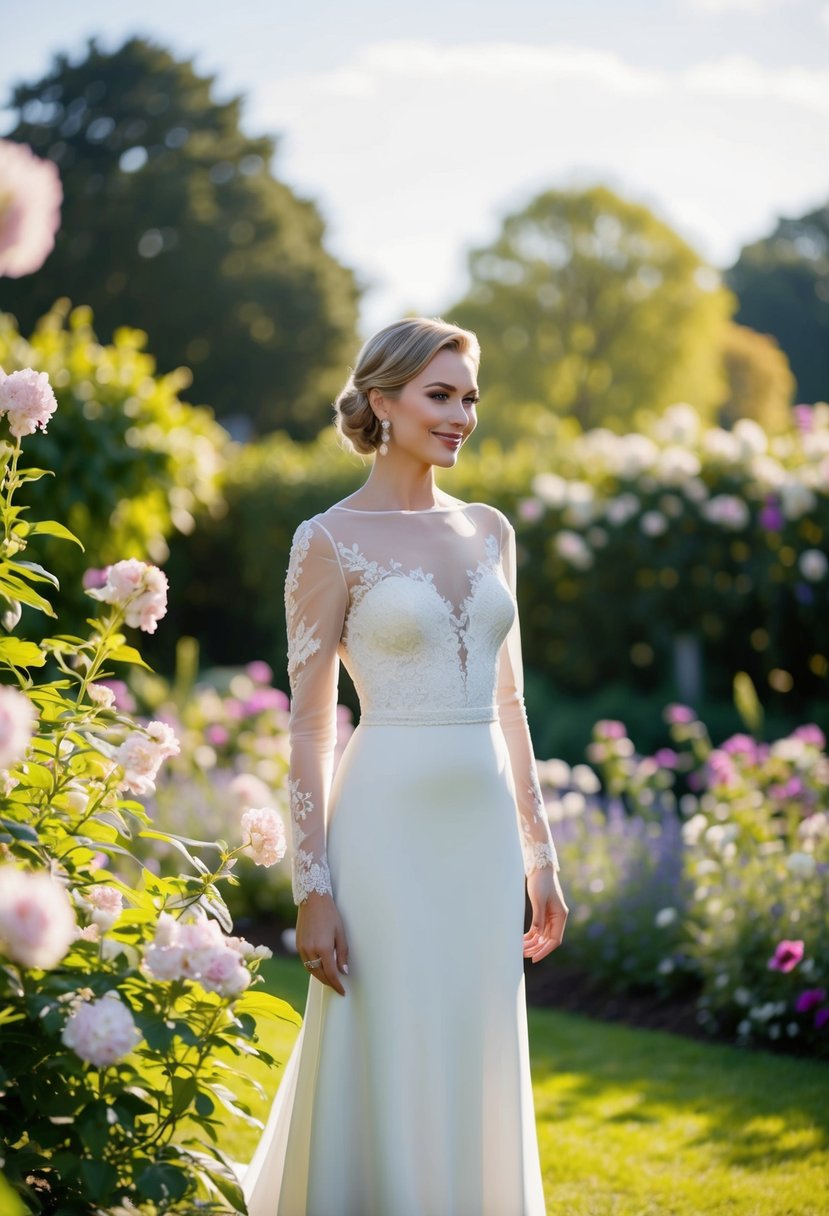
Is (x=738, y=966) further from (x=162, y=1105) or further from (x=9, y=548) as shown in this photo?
(x=9, y=548)

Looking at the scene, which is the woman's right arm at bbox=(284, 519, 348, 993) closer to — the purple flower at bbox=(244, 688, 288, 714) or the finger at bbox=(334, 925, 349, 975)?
the finger at bbox=(334, 925, 349, 975)

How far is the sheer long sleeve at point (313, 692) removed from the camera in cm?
294

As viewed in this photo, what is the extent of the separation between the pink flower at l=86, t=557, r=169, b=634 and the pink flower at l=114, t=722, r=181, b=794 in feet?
0.71

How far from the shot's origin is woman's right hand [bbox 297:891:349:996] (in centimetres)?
291

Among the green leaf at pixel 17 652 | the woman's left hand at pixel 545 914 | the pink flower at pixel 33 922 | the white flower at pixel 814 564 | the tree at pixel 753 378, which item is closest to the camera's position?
the pink flower at pixel 33 922

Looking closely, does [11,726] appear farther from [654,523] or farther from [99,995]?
[654,523]

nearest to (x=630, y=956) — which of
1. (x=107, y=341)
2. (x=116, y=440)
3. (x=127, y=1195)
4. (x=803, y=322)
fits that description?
(x=127, y=1195)

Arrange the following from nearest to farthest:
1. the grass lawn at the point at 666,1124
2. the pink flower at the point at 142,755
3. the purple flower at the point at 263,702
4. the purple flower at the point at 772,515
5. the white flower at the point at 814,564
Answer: the pink flower at the point at 142,755 → the grass lawn at the point at 666,1124 → the purple flower at the point at 263,702 → the white flower at the point at 814,564 → the purple flower at the point at 772,515

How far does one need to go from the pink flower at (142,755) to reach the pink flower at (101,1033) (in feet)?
1.68

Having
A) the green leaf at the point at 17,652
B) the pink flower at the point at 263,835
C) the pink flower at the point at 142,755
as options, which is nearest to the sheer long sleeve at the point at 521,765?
the pink flower at the point at 263,835

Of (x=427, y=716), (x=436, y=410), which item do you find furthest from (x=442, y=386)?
(x=427, y=716)

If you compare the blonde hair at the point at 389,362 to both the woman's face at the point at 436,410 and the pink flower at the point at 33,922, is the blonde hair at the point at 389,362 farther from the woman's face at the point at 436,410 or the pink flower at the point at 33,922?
the pink flower at the point at 33,922

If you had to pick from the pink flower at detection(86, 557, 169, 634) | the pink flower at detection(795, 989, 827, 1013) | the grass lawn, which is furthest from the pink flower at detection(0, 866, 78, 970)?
the pink flower at detection(795, 989, 827, 1013)

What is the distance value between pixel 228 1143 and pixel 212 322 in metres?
28.9
